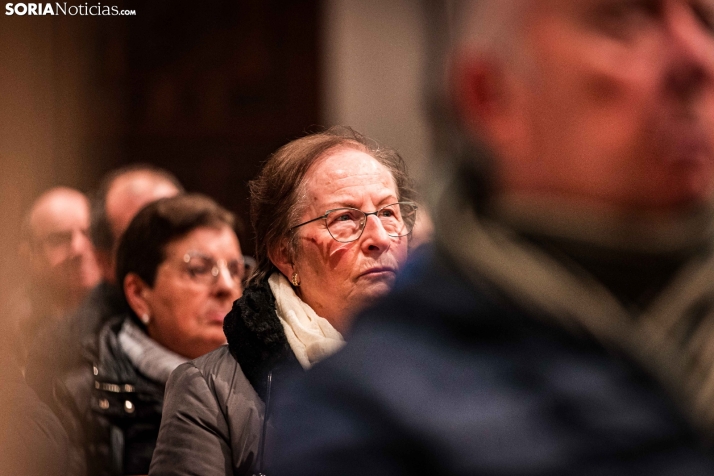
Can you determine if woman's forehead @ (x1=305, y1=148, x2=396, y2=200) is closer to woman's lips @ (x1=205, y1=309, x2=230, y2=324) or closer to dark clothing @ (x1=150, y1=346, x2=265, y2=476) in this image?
dark clothing @ (x1=150, y1=346, x2=265, y2=476)

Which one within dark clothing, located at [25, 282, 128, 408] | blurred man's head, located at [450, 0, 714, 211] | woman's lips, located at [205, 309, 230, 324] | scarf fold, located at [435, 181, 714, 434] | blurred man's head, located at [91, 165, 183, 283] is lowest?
dark clothing, located at [25, 282, 128, 408]

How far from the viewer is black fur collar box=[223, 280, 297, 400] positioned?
1.74 metres

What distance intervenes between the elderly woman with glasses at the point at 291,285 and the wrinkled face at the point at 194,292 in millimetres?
342

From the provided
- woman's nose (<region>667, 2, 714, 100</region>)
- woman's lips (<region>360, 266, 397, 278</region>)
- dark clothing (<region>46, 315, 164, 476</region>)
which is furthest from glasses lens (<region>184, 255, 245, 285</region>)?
woman's nose (<region>667, 2, 714, 100</region>)

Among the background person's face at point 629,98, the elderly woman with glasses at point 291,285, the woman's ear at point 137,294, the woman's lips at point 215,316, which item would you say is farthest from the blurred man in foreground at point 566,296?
the woman's ear at point 137,294

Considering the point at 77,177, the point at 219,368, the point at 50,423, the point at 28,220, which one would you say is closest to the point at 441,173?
the point at 219,368

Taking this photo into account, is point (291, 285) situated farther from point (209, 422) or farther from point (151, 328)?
point (151, 328)

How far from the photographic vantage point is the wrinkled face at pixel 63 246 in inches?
116

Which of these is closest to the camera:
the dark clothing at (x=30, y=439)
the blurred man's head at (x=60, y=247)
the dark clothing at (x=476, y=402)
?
the dark clothing at (x=476, y=402)

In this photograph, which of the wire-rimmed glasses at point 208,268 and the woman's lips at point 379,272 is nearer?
the woman's lips at point 379,272

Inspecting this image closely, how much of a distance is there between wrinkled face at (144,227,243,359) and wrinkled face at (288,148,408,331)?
446 mm

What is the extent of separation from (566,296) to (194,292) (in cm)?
165

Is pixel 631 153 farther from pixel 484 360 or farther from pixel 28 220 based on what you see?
pixel 28 220

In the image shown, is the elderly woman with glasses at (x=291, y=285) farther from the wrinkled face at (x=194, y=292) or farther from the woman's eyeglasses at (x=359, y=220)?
the wrinkled face at (x=194, y=292)
